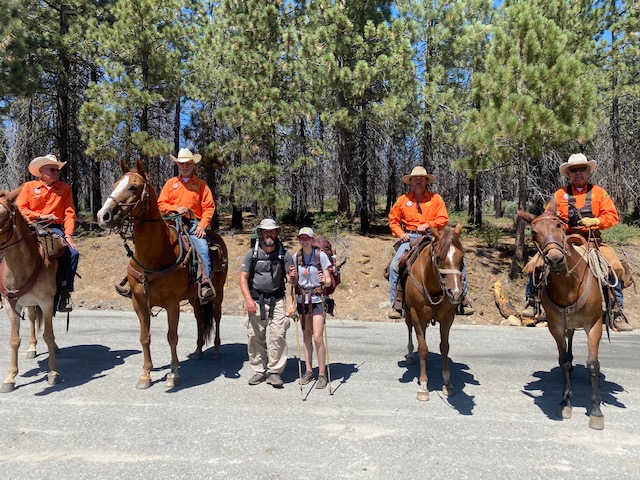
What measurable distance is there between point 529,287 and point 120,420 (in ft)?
17.1

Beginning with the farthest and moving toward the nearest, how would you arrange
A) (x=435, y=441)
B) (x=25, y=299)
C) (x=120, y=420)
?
(x=25, y=299) → (x=120, y=420) → (x=435, y=441)

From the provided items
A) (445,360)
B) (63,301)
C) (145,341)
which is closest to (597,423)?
(445,360)

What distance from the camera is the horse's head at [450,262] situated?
4.81 meters

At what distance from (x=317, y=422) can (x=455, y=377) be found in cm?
256

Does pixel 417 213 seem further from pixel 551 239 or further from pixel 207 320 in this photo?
pixel 207 320

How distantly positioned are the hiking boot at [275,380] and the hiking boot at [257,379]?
13 centimetres

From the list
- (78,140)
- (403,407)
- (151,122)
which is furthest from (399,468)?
(78,140)

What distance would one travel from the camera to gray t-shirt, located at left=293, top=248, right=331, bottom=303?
5.82 metres

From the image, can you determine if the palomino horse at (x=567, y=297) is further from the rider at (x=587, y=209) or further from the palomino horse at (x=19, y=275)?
the palomino horse at (x=19, y=275)

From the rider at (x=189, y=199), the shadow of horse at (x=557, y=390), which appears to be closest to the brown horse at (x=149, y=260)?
the rider at (x=189, y=199)

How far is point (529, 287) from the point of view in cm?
579

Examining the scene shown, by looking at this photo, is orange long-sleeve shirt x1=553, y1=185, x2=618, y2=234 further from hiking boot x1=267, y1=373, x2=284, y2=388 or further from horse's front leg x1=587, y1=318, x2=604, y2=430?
hiking boot x1=267, y1=373, x2=284, y2=388

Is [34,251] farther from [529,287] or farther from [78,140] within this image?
[78,140]

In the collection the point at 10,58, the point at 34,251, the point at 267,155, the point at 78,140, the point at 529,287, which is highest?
the point at 10,58
